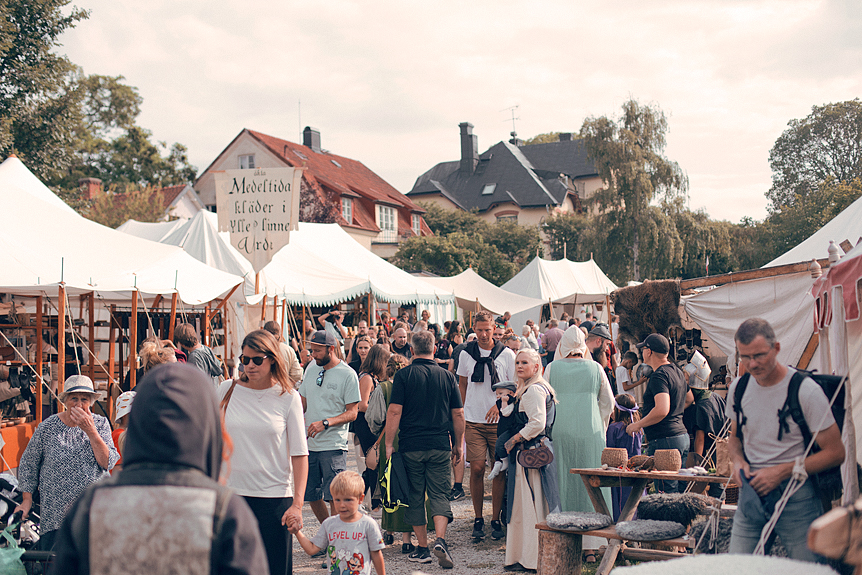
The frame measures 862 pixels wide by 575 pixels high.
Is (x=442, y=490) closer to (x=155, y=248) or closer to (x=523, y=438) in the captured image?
(x=523, y=438)

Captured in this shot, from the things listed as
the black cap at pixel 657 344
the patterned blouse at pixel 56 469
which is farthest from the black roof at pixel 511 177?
the patterned blouse at pixel 56 469

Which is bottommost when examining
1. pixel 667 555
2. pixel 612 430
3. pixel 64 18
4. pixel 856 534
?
pixel 667 555

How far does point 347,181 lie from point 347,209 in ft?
10.8

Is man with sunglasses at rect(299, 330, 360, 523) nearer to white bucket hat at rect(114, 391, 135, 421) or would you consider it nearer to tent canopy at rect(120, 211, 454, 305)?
white bucket hat at rect(114, 391, 135, 421)

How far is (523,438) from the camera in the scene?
566cm

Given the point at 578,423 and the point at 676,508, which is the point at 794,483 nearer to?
the point at 676,508

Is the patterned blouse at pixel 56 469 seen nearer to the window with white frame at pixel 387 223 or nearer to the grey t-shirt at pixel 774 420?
the grey t-shirt at pixel 774 420

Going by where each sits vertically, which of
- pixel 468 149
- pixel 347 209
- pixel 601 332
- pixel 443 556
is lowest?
pixel 443 556

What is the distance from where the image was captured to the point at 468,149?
60.4m

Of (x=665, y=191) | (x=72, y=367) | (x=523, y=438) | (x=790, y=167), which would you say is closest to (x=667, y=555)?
(x=523, y=438)

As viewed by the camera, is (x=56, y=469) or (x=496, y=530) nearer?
(x=56, y=469)

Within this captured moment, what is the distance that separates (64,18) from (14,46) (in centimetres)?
189

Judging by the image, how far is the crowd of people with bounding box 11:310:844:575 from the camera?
1744 millimetres

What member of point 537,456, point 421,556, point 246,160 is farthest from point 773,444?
point 246,160
